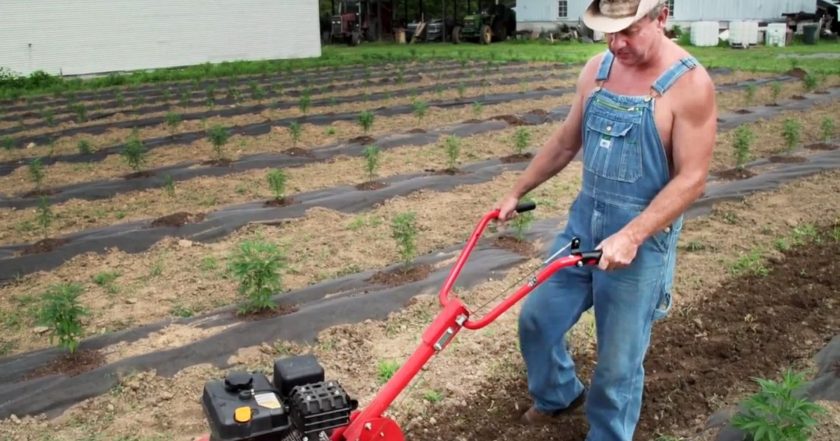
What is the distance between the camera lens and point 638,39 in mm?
2816

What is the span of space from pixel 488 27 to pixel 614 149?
3312 centimetres

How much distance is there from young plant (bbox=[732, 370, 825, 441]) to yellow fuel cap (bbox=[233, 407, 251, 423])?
1851mm

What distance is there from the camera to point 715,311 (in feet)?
16.7

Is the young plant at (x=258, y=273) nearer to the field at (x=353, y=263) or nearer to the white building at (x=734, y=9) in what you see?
the field at (x=353, y=263)

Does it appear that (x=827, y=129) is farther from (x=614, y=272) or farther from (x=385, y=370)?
(x=614, y=272)

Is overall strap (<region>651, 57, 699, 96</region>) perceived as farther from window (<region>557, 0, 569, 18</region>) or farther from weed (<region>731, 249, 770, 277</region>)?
window (<region>557, 0, 569, 18</region>)

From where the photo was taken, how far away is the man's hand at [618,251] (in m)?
2.75

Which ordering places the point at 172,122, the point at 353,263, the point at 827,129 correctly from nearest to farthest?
the point at 353,263
the point at 827,129
the point at 172,122

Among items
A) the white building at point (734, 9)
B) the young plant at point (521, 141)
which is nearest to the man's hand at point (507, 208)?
the young plant at point (521, 141)

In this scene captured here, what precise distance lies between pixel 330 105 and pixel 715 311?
34.8 ft

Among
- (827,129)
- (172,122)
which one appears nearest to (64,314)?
(172,122)

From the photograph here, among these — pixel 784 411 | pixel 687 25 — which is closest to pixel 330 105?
pixel 784 411

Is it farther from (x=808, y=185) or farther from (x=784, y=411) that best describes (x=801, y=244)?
(x=784, y=411)

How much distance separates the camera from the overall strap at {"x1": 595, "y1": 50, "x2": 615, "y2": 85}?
122 inches
